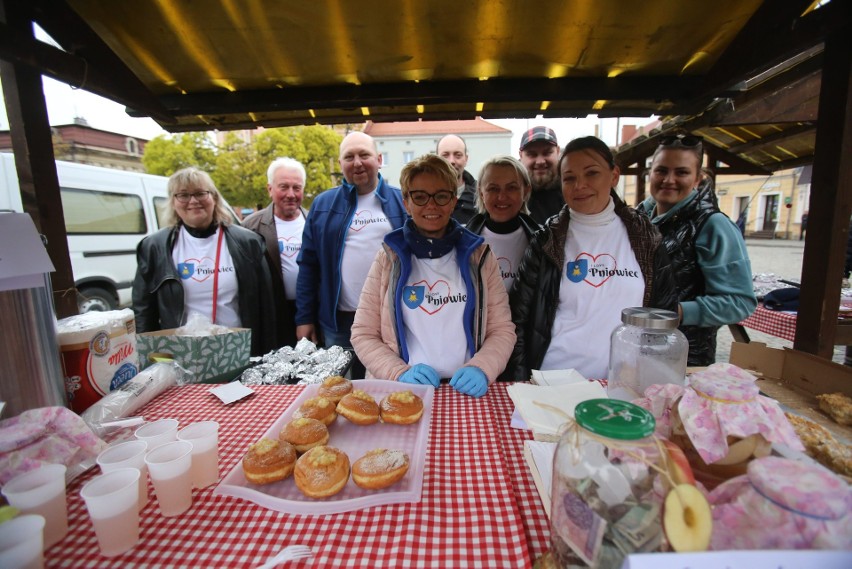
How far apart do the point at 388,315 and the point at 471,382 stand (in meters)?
0.63

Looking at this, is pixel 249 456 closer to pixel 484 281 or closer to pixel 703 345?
pixel 484 281

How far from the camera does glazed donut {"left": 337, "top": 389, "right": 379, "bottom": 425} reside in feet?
5.03

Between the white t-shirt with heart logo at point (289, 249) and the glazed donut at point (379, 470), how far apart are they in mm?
2906

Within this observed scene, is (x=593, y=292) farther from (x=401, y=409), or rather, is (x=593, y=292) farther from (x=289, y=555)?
(x=289, y=555)

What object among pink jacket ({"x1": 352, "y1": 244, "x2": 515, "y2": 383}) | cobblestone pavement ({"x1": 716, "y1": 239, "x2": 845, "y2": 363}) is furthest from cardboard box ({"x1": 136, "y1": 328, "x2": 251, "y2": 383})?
cobblestone pavement ({"x1": 716, "y1": 239, "x2": 845, "y2": 363})

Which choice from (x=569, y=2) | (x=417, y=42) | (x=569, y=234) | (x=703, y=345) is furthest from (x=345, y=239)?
(x=703, y=345)

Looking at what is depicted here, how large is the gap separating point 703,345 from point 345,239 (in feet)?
9.53

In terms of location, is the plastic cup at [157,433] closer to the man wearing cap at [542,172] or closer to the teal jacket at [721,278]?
the teal jacket at [721,278]

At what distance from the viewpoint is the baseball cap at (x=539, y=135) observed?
346 centimetres

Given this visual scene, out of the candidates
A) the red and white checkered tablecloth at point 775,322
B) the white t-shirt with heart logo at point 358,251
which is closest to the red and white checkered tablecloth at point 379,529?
the white t-shirt with heart logo at point 358,251

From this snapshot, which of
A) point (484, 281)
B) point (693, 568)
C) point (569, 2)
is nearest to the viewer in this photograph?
point (693, 568)

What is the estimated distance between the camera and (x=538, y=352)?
2.39 meters

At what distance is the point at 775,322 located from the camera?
164 inches

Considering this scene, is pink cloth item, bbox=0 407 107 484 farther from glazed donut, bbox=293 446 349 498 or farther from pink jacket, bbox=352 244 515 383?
pink jacket, bbox=352 244 515 383
